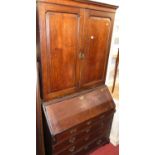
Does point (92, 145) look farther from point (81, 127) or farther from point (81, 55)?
point (81, 55)

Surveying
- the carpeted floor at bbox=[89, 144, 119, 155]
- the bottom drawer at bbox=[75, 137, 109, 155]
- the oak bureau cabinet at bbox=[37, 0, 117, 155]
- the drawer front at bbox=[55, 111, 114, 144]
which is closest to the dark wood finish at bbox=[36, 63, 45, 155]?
the oak bureau cabinet at bbox=[37, 0, 117, 155]

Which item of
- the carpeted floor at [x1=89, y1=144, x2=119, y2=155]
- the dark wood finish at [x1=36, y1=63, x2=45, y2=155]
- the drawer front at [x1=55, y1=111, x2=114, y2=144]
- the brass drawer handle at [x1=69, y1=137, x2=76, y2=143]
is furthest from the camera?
the carpeted floor at [x1=89, y1=144, x2=119, y2=155]

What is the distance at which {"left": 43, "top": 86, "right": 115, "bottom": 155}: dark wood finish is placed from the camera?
4.63 feet

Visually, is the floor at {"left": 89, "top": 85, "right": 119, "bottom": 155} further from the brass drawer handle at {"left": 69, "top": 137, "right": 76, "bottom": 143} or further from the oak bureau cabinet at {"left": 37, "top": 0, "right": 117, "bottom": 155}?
the brass drawer handle at {"left": 69, "top": 137, "right": 76, "bottom": 143}

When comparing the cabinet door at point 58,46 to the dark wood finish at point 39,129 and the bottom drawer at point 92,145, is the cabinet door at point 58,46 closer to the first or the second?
the dark wood finish at point 39,129

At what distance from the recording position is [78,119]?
154cm

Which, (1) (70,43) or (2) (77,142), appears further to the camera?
(2) (77,142)

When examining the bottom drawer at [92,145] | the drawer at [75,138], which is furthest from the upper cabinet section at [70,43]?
the bottom drawer at [92,145]

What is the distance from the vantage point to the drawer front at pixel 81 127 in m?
1.44

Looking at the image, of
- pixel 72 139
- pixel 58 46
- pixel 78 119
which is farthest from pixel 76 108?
pixel 58 46

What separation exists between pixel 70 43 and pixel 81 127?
0.91 m

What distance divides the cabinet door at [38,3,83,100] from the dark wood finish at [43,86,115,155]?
0.15 m

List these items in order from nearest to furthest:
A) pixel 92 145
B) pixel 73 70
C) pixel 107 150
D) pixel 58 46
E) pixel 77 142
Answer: pixel 58 46, pixel 73 70, pixel 77 142, pixel 92 145, pixel 107 150
